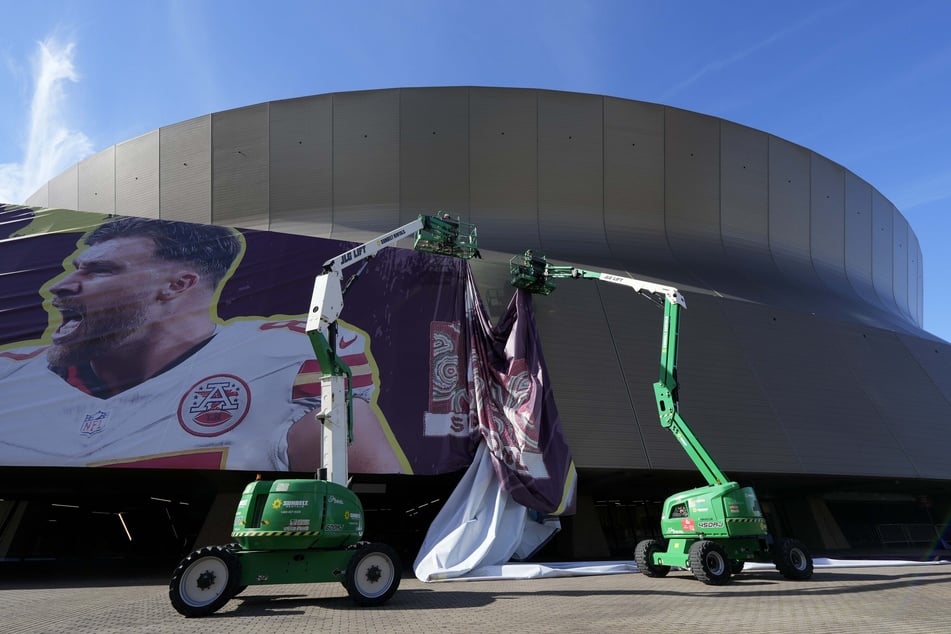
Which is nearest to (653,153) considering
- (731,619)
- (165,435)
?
(165,435)

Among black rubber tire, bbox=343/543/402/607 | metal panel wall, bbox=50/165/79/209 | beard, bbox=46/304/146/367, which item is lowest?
black rubber tire, bbox=343/543/402/607

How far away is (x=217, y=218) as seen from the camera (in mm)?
22594

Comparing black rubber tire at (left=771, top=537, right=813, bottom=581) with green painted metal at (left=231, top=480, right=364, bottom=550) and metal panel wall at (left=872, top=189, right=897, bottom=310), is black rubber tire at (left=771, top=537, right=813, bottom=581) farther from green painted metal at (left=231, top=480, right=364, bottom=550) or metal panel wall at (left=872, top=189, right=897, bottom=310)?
metal panel wall at (left=872, top=189, right=897, bottom=310)

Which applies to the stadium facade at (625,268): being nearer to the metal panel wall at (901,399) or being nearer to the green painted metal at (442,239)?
the metal panel wall at (901,399)

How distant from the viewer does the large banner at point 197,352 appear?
14703mm

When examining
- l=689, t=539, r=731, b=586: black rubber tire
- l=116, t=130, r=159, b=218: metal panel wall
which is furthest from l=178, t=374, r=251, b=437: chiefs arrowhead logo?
l=116, t=130, r=159, b=218: metal panel wall

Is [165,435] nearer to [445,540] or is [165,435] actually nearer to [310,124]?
[445,540]

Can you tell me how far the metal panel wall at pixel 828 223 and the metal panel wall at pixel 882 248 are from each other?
2684 millimetres

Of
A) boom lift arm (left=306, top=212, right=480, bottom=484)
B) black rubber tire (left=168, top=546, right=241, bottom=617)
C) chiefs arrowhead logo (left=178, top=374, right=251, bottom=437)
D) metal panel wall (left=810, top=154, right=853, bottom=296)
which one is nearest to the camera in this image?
black rubber tire (left=168, top=546, right=241, bottom=617)

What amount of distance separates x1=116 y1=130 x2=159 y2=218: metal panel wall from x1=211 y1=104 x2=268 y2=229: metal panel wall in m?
2.22

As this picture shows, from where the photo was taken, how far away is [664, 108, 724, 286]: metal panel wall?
23.8m

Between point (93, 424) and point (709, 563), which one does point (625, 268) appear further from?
point (93, 424)

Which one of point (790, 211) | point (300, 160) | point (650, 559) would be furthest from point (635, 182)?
point (650, 559)

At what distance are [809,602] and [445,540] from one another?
7.03 meters
